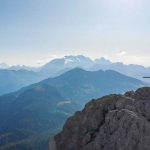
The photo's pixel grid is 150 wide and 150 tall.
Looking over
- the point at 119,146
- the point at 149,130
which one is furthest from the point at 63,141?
the point at 149,130

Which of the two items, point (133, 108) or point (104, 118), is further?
point (104, 118)

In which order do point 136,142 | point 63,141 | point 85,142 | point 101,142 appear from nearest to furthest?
point 136,142 < point 101,142 < point 85,142 < point 63,141

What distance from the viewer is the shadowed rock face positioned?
190ft

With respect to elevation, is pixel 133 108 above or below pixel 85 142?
above

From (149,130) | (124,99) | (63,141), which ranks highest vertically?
(124,99)

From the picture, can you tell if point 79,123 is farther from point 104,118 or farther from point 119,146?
point 119,146

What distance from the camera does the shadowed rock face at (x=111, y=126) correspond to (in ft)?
190

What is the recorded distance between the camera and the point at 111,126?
203ft

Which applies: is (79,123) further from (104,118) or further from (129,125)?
(129,125)

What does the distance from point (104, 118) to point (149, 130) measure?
1282 centimetres

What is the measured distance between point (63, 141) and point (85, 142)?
6469 mm

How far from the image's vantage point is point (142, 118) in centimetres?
5994

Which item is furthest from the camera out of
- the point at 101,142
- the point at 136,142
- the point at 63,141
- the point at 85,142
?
the point at 63,141

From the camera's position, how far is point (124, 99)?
221 feet
